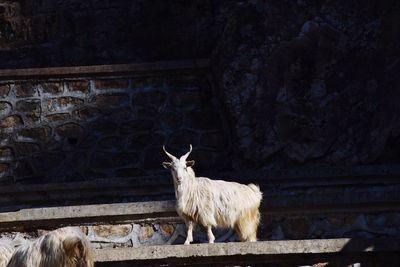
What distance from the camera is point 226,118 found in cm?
1360

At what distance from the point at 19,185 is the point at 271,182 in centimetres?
222

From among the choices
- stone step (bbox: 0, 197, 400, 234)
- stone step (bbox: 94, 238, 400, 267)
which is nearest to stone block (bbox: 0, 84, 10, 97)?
stone step (bbox: 0, 197, 400, 234)

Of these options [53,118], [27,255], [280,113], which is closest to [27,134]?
[53,118]

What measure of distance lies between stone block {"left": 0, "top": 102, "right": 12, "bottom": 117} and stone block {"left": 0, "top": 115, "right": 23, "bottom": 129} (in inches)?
2.4

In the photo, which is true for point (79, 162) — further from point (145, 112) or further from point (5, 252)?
point (5, 252)

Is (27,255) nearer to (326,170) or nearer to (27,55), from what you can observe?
(326,170)

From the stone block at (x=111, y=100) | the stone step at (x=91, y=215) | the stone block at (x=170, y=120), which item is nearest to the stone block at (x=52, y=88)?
the stone block at (x=111, y=100)

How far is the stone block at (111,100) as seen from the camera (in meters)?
14.0

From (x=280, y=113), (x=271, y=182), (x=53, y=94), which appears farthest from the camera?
(x=53, y=94)

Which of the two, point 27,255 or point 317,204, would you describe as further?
point 317,204

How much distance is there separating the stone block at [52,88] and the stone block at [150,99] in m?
0.74

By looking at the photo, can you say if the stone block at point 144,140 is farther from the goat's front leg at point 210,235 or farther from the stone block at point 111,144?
the goat's front leg at point 210,235

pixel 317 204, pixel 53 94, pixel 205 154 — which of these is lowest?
pixel 317 204

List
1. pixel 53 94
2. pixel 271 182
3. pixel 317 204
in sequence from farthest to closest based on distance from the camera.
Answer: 1. pixel 53 94
2. pixel 271 182
3. pixel 317 204
